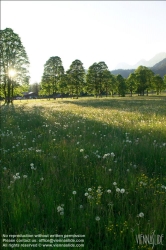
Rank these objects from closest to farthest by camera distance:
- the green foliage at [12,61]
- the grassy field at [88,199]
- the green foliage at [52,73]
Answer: the grassy field at [88,199] → the green foliage at [12,61] → the green foliage at [52,73]

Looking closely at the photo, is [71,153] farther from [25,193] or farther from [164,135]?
[164,135]

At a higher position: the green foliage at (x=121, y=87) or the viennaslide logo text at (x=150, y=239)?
the green foliage at (x=121, y=87)

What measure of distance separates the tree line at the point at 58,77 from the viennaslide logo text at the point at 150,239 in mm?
43024

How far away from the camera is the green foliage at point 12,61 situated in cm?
3965

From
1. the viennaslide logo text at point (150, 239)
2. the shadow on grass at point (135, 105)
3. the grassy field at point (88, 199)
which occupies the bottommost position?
the viennaslide logo text at point (150, 239)

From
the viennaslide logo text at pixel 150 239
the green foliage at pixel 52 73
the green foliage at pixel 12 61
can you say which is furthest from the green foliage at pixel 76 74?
the viennaslide logo text at pixel 150 239

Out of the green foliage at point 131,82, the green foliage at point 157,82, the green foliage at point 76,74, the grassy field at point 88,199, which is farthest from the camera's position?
the green foliage at point 131,82

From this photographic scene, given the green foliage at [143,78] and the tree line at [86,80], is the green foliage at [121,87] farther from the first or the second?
the green foliage at [143,78]

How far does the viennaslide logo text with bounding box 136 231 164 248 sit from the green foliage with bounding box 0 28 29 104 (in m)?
43.0

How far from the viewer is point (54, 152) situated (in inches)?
239

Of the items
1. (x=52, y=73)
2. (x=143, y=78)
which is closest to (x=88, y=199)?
(x=52, y=73)

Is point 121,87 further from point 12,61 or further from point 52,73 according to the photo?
point 12,61

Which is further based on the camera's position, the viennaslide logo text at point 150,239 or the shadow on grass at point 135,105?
the shadow on grass at point 135,105

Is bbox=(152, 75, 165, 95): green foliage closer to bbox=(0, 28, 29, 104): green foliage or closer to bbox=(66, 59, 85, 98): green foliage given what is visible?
bbox=(66, 59, 85, 98): green foliage
